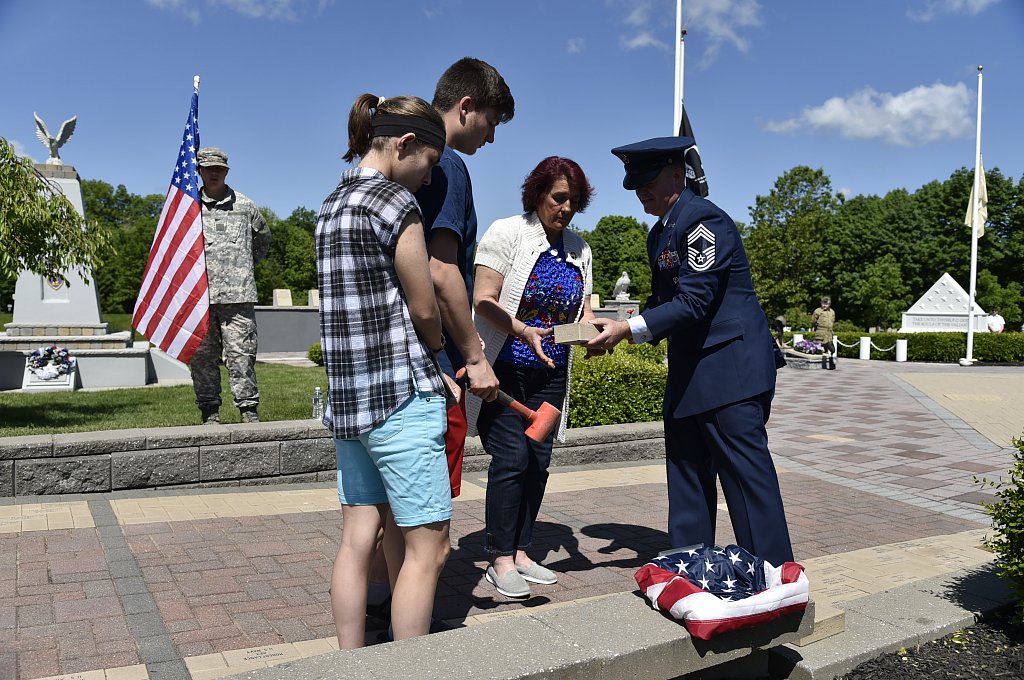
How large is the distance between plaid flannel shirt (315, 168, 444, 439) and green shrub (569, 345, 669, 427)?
16.7ft

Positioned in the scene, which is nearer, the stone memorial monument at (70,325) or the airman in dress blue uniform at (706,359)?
the airman in dress blue uniform at (706,359)

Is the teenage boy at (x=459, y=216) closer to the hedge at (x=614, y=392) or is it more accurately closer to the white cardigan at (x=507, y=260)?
the white cardigan at (x=507, y=260)

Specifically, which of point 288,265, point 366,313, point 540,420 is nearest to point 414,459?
point 366,313

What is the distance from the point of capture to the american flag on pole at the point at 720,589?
91.3 inches

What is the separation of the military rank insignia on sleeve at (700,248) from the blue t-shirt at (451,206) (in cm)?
81

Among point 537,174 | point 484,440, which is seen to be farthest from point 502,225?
point 484,440

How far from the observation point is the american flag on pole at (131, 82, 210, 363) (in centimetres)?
625

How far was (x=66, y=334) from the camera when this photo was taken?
12.6 metres

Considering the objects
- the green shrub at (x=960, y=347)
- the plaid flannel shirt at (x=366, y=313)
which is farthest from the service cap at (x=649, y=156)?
the green shrub at (x=960, y=347)

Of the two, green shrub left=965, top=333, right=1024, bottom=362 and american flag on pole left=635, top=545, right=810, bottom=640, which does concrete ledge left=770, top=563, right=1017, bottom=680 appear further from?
green shrub left=965, top=333, right=1024, bottom=362

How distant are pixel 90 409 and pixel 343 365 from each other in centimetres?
782

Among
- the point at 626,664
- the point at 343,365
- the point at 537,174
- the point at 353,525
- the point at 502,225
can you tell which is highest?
the point at 537,174

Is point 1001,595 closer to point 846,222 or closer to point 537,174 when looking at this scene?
point 537,174

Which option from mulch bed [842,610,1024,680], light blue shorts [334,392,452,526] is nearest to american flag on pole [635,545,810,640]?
mulch bed [842,610,1024,680]
